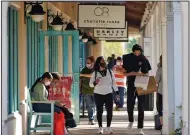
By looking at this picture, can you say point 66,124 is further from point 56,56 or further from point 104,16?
point 56,56

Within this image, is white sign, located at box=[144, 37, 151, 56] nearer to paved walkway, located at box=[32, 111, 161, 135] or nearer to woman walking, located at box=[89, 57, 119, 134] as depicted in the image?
paved walkway, located at box=[32, 111, 161, 135]

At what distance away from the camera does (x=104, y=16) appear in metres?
16.5

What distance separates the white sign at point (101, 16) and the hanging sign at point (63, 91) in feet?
4.60

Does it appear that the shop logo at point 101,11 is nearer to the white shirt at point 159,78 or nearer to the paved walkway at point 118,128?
the white shirt at point 159,78

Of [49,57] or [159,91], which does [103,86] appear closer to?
[159,91]

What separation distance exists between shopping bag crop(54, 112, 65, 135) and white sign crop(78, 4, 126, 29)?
3.51 meters

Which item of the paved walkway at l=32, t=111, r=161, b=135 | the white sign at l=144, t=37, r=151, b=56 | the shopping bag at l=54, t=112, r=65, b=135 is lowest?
the paved walkway at l=32, t=111, r=161, b=135

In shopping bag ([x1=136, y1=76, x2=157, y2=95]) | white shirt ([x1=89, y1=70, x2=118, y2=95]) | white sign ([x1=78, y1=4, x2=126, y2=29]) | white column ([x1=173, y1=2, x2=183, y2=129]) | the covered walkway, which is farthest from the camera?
white sign ([x1=78, y1=4, x2=126, y2=29])

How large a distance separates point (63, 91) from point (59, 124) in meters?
2.80

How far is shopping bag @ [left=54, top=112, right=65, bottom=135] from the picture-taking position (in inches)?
529

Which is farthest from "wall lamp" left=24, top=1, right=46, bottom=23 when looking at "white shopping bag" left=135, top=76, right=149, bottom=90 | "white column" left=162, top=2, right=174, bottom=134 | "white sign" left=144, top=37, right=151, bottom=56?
"white sign" left=144, top=37, right=151, bottom=56

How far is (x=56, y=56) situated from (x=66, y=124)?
5920 mm

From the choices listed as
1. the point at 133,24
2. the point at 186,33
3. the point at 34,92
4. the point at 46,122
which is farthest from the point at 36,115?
the point at 133,24

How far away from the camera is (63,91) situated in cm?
1620
